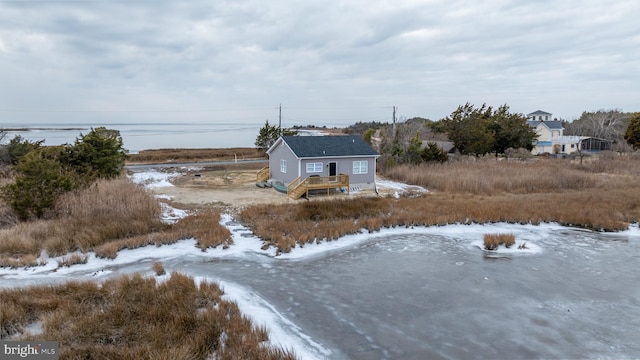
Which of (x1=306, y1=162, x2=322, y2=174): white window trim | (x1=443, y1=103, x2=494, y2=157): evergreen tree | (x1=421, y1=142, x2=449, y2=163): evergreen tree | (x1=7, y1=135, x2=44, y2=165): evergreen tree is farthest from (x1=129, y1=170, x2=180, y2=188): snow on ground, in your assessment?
(x1=443, y1=103, x2=494, y2=157): evergreen tree

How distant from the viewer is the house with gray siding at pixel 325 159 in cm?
2431

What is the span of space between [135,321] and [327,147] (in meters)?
19.2

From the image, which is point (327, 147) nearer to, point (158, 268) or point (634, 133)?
point (158, 268)

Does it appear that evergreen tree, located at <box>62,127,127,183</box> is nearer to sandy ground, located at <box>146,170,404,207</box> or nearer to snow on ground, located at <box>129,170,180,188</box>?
sandy ground, located at <box>146,170,404,207</box>

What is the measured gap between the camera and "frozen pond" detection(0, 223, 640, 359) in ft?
25.0

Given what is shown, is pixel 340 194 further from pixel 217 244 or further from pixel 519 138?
pixel 519 138

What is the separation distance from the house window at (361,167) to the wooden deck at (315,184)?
5.18 ft

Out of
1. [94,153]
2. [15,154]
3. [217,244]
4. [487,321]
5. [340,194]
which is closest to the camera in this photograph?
[487,321]

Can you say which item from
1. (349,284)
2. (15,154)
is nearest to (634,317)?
(349,284)

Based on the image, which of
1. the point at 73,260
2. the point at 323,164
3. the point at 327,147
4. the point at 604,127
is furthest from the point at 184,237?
the point at 604,127

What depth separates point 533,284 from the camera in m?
10.7

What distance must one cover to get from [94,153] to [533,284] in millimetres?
21614

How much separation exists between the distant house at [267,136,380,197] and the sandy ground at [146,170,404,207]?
1.32 meters

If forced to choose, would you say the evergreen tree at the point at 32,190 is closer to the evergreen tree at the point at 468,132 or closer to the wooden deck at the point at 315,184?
the wooden deck at the point at 315,184
